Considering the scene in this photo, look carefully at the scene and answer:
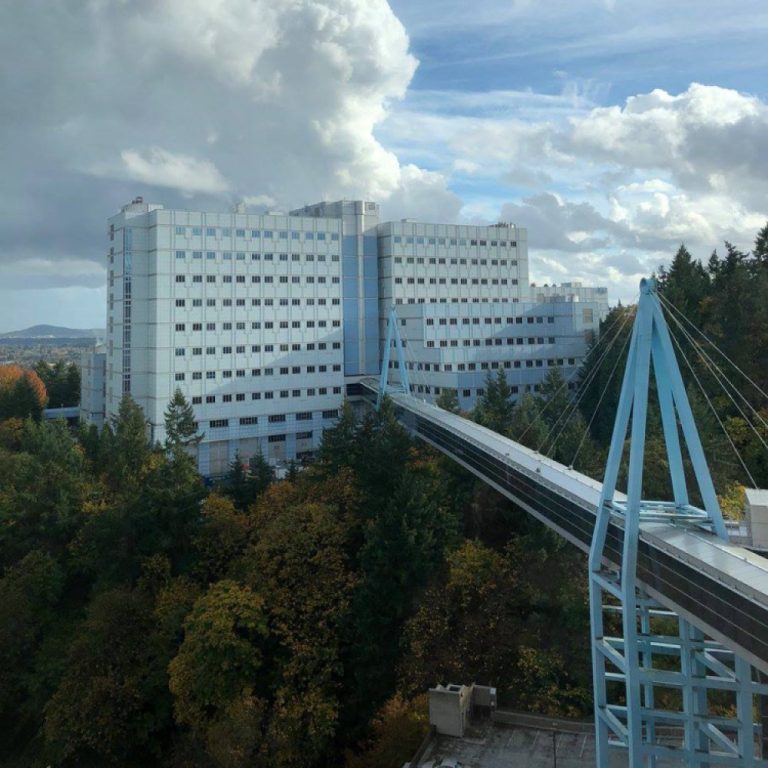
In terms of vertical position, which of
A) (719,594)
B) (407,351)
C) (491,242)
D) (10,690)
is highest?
(491,242)

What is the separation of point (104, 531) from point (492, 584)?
18.6 m

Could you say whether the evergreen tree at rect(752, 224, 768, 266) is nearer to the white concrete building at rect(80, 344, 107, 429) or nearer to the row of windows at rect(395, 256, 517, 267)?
the row of windows at rect(395, 256, 517, 267)

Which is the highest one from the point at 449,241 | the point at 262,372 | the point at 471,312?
the point at 449,241

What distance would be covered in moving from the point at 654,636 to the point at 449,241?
2181 inches

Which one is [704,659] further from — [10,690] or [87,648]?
[10,690]

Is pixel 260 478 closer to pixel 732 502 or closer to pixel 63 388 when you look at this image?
pixel 732 502

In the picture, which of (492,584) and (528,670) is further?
(492,584)

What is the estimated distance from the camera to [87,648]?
30.2m

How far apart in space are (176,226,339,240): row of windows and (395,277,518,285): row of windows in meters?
8.33

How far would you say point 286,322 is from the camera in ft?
208

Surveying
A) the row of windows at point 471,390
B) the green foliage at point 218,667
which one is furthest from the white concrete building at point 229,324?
the green foliage at point 218,667

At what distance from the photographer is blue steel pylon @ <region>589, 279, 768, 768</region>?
57.4 ft

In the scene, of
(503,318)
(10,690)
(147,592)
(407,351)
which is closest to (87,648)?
(147,592)

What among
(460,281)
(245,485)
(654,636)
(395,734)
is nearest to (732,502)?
(654,636)
